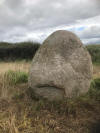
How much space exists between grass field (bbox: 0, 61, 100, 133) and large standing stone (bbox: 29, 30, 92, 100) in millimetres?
239

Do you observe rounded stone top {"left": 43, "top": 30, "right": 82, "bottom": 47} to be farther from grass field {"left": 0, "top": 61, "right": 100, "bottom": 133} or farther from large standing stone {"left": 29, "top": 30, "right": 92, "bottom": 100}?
grass field {"left": 0, "top": 61, "right": 100, "bottom": 133}

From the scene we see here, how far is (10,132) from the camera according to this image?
2414 millimetres

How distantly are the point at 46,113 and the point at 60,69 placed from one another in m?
0.98

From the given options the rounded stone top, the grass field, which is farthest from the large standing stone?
the grass field

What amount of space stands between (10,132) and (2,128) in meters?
0.23

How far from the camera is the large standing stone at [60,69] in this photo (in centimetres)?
336

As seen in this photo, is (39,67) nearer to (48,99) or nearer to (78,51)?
(48,99)

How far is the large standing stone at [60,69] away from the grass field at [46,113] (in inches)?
9.4

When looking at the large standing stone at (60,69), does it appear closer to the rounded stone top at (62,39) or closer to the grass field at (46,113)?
the rounded stone top at (62,39)

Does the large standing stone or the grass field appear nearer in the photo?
the grass field

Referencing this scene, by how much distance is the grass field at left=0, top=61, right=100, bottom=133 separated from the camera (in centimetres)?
261

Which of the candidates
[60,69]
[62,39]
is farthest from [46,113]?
[62,39]

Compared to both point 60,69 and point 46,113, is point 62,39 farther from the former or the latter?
point 46,113

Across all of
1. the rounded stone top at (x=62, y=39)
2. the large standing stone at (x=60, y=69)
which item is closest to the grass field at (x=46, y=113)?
the large standing stone at (x=60, y=69)
